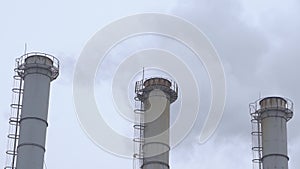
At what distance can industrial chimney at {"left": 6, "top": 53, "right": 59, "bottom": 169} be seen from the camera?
35875mm

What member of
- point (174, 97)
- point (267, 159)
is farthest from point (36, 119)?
point (267, 159)

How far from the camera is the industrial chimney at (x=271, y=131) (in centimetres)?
3938

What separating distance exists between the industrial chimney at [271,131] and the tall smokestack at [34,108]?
12444 millimetres

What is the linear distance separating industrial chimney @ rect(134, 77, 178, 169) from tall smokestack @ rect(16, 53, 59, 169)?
611 cm

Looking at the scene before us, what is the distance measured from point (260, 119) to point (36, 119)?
13.5 meters

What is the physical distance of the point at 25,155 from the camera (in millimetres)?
35750

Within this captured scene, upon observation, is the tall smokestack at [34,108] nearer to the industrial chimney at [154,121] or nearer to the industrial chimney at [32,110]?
the industrial chimney at [32,110]

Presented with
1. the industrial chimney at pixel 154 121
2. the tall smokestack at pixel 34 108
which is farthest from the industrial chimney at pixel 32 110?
the industrial chimney at pixel 154 121

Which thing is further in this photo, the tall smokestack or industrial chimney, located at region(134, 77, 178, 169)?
industrial chimney, located at region(134, 77, 178, 169)

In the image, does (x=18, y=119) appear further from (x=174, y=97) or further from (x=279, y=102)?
(x=279, y=102)

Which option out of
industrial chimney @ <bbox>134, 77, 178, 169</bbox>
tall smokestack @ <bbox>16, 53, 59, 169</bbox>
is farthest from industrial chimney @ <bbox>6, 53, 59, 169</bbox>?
industrial chimney @ <bbox>134, 77, 178, 169</bbox>

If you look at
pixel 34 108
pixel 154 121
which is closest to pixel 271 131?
pixel 154 121

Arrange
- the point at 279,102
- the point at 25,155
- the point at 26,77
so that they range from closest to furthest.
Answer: the point at 25,155, the point at 26,77, the point at 279,102

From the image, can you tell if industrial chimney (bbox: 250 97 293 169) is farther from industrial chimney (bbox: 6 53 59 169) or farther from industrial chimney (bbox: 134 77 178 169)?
industrial chimney (bbox: 6 53 59 169)
